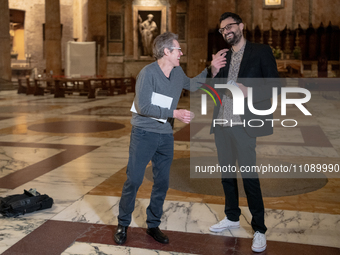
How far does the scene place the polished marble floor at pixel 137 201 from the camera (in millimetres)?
3250

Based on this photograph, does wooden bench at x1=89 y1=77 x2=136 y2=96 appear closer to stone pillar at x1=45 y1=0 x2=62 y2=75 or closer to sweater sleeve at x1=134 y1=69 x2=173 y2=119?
stone pillar at x1=45 y1=0 x2=62 y2=75

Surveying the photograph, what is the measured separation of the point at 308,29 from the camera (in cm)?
2506

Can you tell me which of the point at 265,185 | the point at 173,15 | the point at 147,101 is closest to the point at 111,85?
the point at 173,15

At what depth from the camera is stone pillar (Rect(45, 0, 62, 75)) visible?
20.1 meters

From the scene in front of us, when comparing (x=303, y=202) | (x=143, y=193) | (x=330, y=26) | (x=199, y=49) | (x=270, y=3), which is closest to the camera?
(x=303, y=202)

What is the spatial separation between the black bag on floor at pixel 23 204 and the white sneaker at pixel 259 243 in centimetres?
191

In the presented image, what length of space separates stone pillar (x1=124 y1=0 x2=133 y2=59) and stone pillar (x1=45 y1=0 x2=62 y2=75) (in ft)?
19.7

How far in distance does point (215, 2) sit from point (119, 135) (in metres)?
21.3

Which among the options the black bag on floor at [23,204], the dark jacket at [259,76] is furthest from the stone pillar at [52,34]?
the dark jacket at [259,76]

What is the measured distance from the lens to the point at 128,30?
25.7 metres

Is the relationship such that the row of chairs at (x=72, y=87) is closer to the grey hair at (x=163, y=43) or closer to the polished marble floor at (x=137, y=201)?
the polished marble floor at (x=137, y=201)

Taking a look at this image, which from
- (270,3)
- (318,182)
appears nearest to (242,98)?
(318,182)

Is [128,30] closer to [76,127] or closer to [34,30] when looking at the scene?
[34,30]

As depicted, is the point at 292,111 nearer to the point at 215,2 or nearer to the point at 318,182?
the point at 318,182
